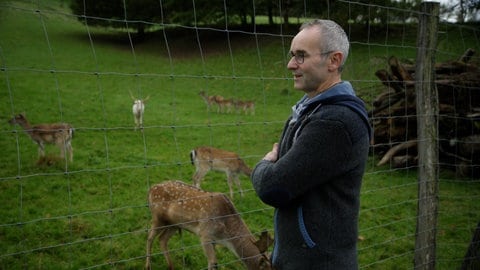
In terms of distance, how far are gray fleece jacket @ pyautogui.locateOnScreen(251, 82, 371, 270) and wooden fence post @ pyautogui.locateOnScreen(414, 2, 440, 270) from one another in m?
2.08

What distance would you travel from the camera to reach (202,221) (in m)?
4.47

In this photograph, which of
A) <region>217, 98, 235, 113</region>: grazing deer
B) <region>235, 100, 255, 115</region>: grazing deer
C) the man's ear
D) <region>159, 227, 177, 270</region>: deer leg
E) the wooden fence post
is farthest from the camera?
<region>217, 98, 235, 113</region>: grazing deer

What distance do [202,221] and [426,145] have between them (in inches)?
92.1

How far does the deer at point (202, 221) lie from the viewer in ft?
14.1

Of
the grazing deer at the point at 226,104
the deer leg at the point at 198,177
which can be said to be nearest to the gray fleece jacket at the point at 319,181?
the deer leg at the point at 198,177

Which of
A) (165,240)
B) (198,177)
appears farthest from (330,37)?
(198,177)

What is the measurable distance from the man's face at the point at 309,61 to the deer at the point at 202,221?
2.53 m

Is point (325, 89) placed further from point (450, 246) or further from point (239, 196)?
point (239, 196)

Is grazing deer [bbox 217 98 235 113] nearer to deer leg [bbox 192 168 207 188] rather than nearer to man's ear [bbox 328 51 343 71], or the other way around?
deer leg [bbox 192 168 207 188]

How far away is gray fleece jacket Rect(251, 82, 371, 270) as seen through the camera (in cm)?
166

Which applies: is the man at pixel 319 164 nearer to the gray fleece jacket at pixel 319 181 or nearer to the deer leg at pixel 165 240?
the gray fleece jacket at pixel 319 181

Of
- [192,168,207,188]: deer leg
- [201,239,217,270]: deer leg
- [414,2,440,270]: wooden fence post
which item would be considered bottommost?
A: [201,239,217,270]: deer leg

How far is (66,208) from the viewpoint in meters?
6.08

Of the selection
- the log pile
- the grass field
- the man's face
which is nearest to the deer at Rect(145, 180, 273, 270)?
the grass field
